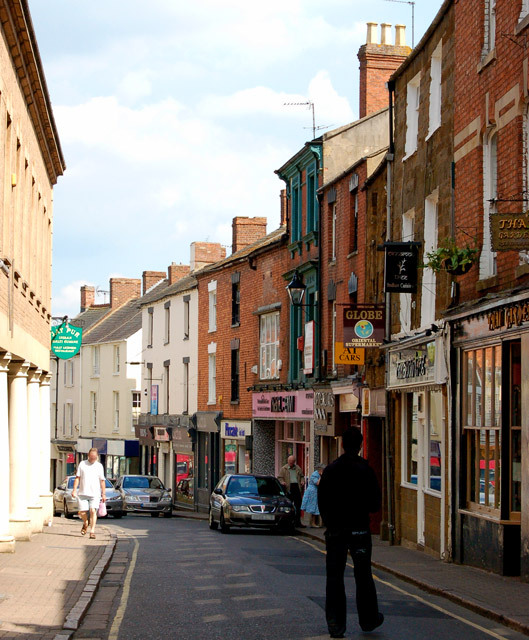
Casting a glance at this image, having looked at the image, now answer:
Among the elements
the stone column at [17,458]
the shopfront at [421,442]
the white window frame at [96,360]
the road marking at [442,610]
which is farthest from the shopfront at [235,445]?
the road marking at [442,610]

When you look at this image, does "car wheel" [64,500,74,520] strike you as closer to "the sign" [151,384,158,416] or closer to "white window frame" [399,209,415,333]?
"the sign" [151,384,158,416]

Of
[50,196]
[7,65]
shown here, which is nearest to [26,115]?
[7,65]

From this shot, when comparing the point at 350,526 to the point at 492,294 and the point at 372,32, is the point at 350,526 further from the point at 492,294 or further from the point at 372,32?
the point at 372,32

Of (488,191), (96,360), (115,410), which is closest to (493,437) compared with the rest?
(488,191)

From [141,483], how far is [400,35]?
60.2 ft

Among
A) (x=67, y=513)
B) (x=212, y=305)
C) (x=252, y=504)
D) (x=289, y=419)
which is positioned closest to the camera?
(x=252, y=504)

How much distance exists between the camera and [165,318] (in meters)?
51.0

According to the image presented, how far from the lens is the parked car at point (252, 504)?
25156 millimetres

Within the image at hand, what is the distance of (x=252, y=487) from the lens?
2627cm

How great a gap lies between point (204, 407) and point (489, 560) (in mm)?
29923

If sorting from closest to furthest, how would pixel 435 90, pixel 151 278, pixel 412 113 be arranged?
pixel 435 90 → pixel 412 113 → pixel 151 278

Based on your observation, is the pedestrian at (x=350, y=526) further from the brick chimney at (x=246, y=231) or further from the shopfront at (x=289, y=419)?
the brick chimney at (x=246, y=231)

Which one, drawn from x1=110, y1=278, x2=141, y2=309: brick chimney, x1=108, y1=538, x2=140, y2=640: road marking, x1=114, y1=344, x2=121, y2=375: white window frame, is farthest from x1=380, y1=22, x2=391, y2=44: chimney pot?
x1=110, y1=278, x2=141, y2=309: brick chimney

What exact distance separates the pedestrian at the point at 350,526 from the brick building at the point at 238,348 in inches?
977
